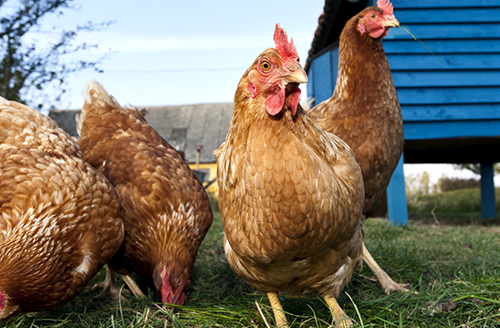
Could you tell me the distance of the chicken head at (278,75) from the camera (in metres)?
1.27

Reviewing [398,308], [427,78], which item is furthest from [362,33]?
[427,78]

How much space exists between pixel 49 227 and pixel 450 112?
4.48 meters

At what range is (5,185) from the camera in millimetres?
1763

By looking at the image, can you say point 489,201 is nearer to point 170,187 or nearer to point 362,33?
point 362,33

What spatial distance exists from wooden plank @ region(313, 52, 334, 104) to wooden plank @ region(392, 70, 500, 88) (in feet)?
2.64

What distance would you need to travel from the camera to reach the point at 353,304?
1667 millimetres

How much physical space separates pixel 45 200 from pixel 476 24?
17.0 ft

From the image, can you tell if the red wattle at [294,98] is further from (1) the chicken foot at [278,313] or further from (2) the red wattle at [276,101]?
(1) the chicken foot at [278,313]

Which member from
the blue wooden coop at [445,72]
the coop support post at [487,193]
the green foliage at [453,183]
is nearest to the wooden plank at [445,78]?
the blue wooden coop at [445,72]

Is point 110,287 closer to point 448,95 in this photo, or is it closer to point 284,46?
point 284,46

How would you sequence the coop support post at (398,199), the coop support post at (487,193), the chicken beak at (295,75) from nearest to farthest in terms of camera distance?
the chicken beak at (295,75), the coop support post at (398,199), the coop support post at (487,193)

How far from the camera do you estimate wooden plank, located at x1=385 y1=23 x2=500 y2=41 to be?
459cm

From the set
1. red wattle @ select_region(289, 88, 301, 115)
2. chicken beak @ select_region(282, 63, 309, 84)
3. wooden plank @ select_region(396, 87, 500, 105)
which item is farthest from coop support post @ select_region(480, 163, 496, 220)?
chicken beak @ select_region(282, 63, 309, 84)

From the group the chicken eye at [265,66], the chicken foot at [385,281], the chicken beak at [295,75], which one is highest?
the chicken eye at [265,66]
